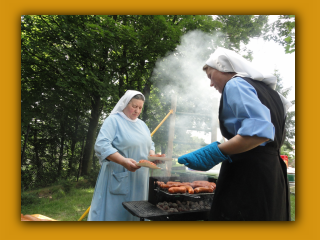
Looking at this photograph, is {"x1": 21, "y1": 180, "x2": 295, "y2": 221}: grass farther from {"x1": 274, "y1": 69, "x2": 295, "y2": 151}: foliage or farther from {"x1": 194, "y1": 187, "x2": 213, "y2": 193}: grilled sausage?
{"x1": 194, "y1": 187, "x2": 213, "y2": 193}: grilled sausage

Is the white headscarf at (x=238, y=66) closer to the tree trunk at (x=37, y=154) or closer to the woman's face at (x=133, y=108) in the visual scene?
the woman's face at (x=133, y=108)

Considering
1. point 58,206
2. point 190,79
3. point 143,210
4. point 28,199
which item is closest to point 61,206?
point 58,206

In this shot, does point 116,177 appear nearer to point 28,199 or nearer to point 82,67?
point 28,199

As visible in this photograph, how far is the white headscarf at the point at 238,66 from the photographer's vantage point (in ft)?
4.36

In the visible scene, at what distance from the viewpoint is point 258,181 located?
1271mm

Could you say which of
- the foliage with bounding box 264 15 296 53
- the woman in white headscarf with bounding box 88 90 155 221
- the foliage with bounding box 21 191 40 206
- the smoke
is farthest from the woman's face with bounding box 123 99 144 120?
the foliage with bounding box 264 15 296 53

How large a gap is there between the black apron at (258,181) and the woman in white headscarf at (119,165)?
83cm

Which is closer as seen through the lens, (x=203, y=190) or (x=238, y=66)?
(x=238, y=66)

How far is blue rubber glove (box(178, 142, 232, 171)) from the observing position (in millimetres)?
1247

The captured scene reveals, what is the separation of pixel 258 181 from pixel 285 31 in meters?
1.70

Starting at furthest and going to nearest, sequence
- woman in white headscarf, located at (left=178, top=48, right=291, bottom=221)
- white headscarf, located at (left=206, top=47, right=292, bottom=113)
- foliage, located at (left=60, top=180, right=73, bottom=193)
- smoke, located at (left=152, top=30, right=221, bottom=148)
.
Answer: smoke, located at (left=152, top=30, right=221, bottom=148) → foliage, located at (left=60, top=180, right=73, bottom=193) → white headscarf, located at (left=206, top=47, right=292, bottom=113) → woman in white headscarf, located at (left=178, top=48, right=291, bottom=221)
